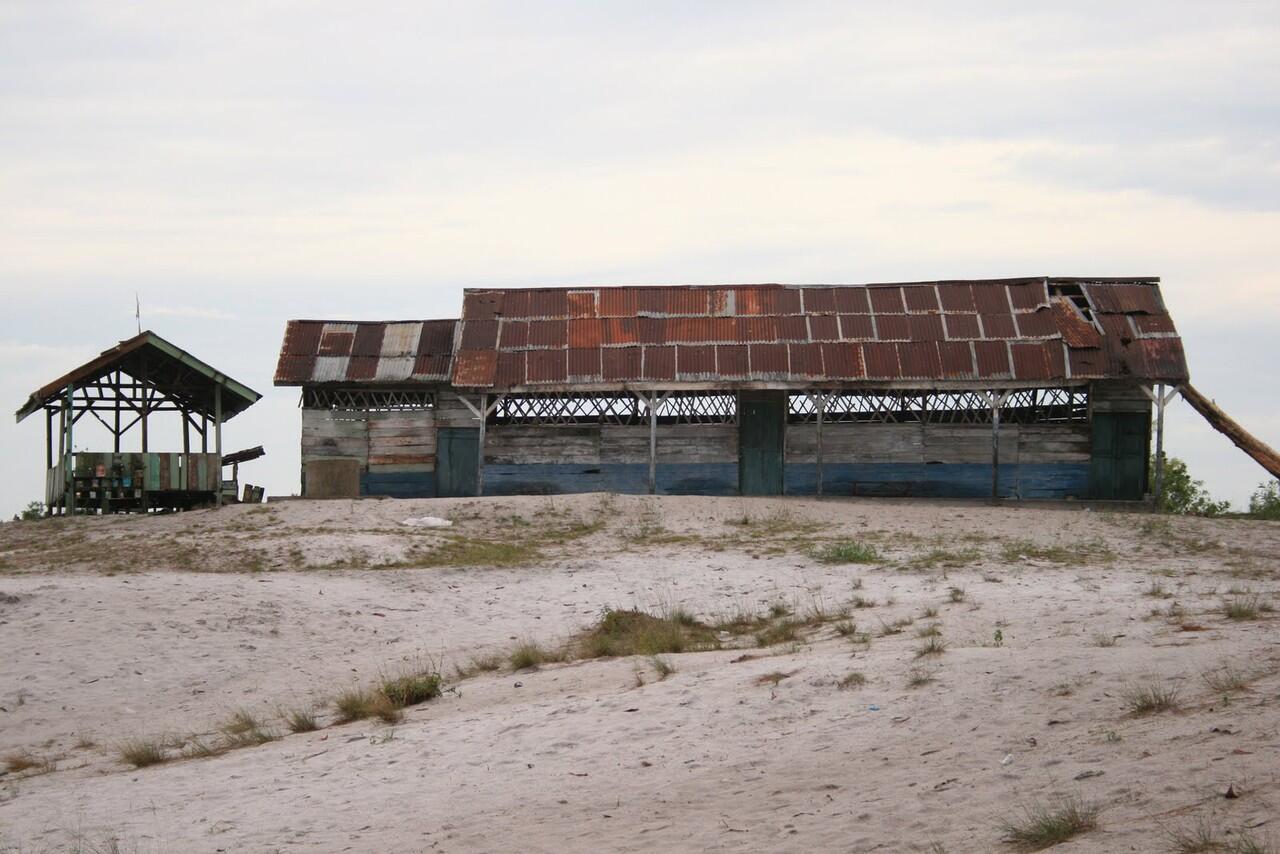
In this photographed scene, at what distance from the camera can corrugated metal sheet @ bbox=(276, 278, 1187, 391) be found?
3253 cm

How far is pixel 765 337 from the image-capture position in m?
33.8

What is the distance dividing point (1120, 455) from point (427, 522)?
1707cm

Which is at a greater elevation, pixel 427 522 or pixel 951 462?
pixel 951 462

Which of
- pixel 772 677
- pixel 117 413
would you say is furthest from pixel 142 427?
pixel 772 677

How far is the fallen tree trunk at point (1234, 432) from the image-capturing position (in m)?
33.7

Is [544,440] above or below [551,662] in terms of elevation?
above

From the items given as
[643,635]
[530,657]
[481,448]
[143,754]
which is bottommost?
[143,754]

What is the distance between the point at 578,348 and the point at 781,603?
17313mm

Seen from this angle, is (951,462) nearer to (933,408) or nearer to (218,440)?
(933,408)

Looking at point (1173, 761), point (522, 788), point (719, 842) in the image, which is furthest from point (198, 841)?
point (1173, 761)

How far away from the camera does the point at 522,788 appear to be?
9.96 m

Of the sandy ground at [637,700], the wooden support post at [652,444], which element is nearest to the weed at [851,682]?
the sandy ground at [637,700]

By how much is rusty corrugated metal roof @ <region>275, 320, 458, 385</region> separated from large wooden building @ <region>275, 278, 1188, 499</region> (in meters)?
0.07

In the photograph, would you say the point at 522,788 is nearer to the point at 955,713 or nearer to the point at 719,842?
the point at 719,842
